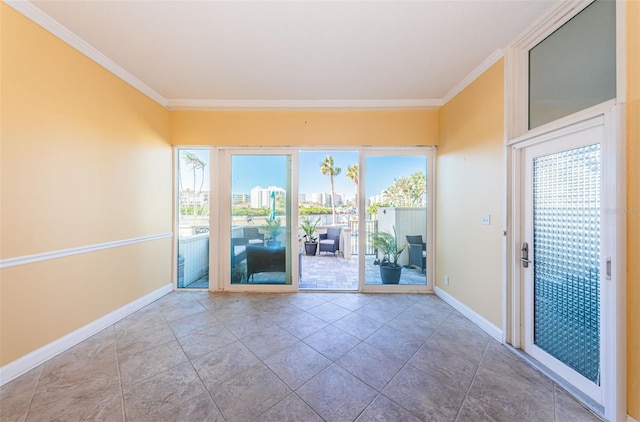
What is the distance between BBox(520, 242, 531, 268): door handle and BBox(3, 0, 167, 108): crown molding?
4.68 meters

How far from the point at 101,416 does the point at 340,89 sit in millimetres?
3748

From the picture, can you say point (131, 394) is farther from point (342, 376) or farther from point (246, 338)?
point (342, 376)

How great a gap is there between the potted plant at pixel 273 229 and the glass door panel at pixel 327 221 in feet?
1.20

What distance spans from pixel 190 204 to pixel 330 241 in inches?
149

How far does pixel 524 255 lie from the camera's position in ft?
7.02

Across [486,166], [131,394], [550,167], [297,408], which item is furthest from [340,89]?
[131,394]

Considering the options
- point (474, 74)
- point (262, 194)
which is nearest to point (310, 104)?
point (262, 194)

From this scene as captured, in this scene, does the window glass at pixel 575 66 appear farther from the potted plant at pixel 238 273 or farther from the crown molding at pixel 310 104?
the potted plant at pixel 238 273

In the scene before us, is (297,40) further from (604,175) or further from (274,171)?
(604,175)

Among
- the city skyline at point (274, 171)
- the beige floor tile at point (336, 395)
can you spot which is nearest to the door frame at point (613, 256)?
the beige floor tile at point (336, 395)

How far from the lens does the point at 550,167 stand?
6.28 ft

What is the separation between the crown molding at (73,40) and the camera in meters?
1.79

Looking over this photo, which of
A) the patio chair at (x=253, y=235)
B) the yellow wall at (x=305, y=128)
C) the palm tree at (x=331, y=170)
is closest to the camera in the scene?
Answer: the yellow wall at (x=305, y=128)

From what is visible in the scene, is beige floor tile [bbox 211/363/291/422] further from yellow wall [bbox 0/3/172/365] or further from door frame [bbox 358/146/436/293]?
door frame [bbox 358/146/436/293]
